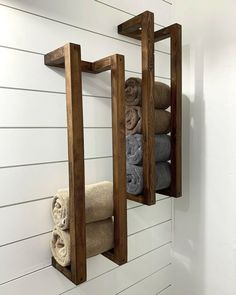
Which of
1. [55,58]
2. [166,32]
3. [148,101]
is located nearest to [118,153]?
[148,101]

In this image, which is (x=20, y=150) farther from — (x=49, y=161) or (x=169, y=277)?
(x=169, y=277)

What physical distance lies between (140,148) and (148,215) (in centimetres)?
45

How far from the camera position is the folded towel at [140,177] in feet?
3.66

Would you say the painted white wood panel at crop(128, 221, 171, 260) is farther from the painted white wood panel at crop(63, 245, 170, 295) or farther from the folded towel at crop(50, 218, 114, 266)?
the folded towel at crop(50, 218, 114, 266)

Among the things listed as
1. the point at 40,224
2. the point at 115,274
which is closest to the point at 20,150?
the point at 40,224

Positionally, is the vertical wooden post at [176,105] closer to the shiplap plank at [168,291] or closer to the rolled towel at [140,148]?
the rolled towel at [140,148]

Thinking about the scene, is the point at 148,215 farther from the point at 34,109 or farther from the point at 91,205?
the point at 34,109

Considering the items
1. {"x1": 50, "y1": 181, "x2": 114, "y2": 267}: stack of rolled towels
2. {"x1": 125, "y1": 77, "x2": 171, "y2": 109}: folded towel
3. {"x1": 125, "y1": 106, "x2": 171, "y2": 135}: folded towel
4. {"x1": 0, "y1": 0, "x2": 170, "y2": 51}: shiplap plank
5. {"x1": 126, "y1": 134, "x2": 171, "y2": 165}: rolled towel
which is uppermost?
{"x1": 0, "y1": 0, "x2": 170, "y2": 51}: shiplap plank

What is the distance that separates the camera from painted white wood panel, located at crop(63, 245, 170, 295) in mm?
1158

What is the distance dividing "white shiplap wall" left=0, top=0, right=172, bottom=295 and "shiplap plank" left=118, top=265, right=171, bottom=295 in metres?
0.11

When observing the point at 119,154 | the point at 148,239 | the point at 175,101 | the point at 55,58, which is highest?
the point at 55,58

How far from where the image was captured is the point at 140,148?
1.10 meters

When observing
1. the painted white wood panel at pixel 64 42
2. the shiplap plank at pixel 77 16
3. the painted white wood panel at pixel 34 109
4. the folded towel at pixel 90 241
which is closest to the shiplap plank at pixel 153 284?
the folded towel at pixel 90 241

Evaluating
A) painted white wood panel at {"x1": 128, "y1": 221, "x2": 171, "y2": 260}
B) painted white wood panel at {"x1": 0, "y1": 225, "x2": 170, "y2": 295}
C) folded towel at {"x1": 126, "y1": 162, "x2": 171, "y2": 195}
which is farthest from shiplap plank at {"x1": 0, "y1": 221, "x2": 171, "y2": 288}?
folded towel at {"x1": 126, "y1": 162, "x2": 171, "y2": 195}
